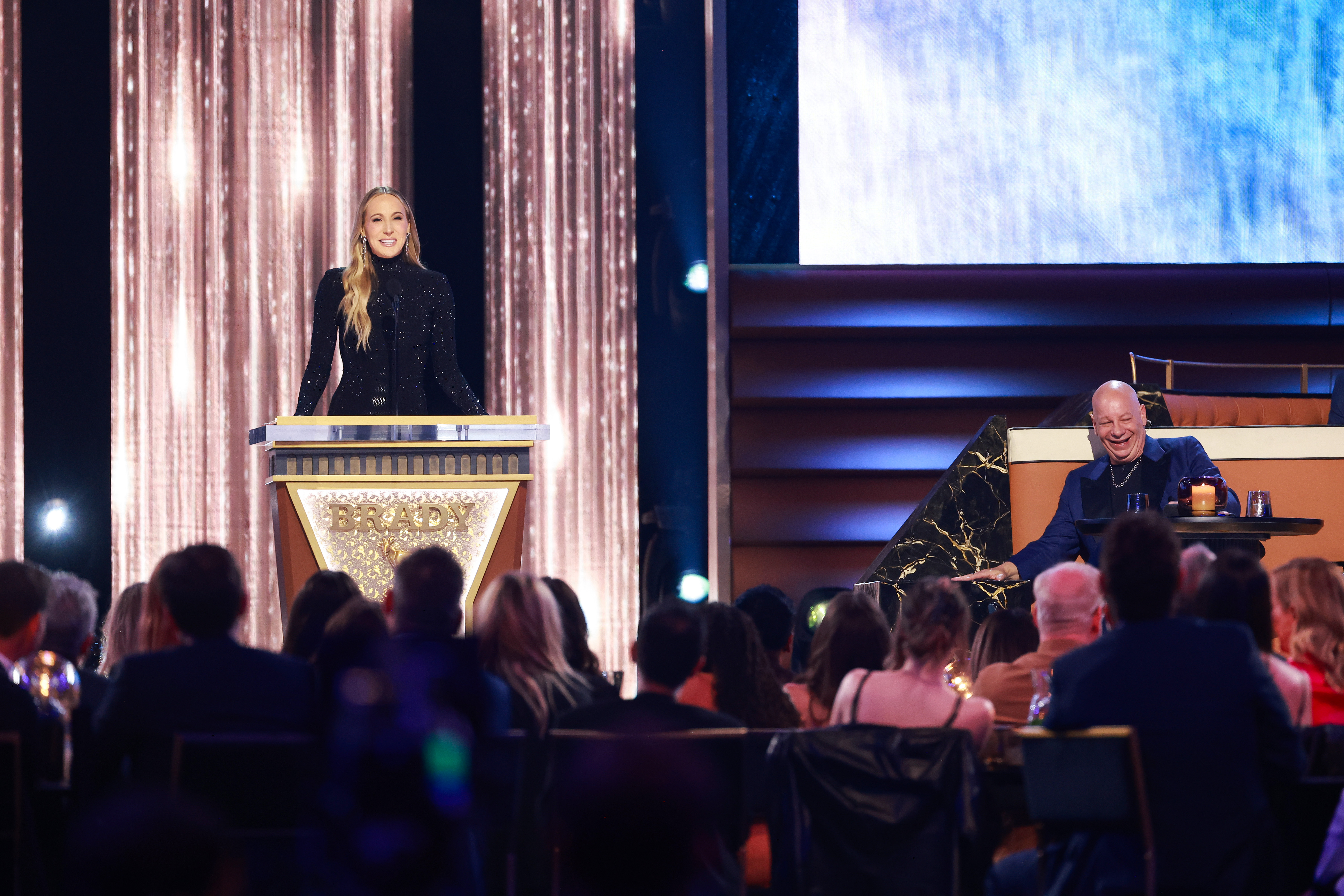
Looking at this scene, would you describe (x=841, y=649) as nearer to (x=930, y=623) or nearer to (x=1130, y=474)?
(x=930, y=623)

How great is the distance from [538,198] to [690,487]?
1247mm

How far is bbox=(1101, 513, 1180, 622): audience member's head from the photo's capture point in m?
1.92

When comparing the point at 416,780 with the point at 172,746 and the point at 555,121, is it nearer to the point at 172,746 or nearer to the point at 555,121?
the point at 172,746

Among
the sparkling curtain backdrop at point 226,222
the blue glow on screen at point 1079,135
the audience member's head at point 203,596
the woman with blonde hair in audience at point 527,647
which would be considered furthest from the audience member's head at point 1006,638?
the blue glow on screen at point 1079,135

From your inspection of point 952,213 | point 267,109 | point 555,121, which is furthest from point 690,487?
point 952,213

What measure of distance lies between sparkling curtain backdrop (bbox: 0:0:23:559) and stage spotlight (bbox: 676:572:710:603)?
7.96 feet

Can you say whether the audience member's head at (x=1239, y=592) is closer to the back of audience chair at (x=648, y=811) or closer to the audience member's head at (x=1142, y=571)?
the audience member's head at (x=1142, y=571)

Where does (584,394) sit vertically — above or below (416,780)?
above

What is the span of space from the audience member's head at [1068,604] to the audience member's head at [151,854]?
67.6 inches

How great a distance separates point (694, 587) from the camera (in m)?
5.59

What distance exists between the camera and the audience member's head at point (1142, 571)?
1.92 metres

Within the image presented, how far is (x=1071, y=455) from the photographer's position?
4.50 m

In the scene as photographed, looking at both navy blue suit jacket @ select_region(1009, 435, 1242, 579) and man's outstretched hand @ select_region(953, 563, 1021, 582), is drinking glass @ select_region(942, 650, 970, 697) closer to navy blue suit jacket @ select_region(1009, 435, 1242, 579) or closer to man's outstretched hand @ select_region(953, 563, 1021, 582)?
man's outstretched hand @ select_region(953, 563, 1021, 582)

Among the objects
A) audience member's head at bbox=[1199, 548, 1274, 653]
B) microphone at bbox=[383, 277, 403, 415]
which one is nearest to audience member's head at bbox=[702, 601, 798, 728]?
audience member's head at bbox=[1199, 548, 1274, 653]
